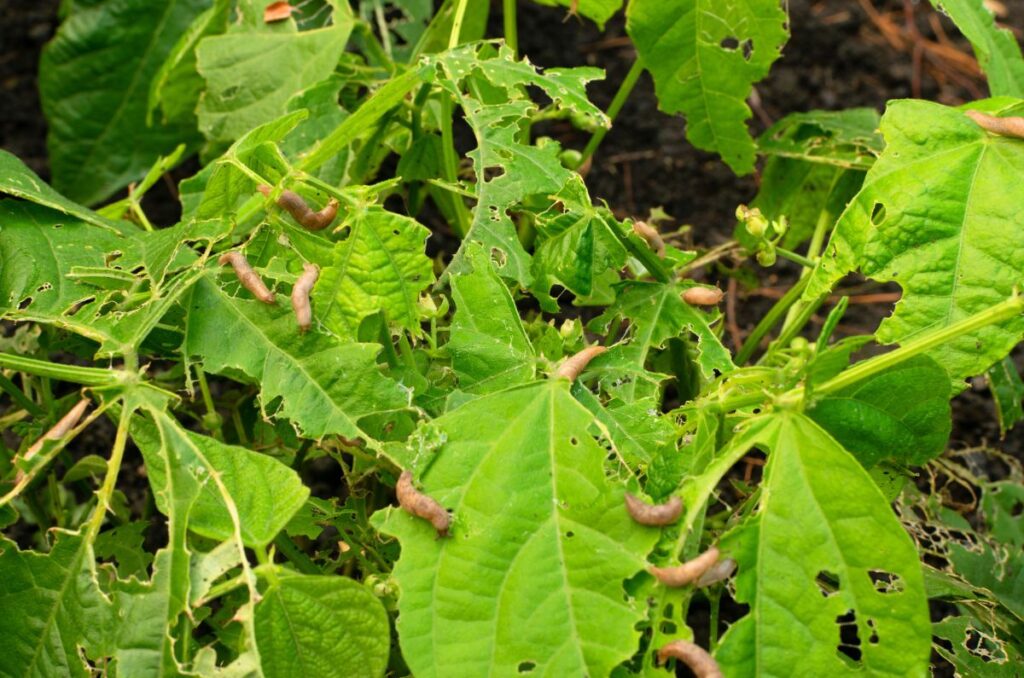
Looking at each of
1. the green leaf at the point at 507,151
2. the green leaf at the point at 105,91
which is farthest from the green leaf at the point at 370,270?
the green leaf at the point at 105,91

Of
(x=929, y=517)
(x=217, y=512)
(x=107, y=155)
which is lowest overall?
(x=929, y=517)

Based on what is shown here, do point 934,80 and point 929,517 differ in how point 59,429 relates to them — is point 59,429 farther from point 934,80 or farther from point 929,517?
point 934,80

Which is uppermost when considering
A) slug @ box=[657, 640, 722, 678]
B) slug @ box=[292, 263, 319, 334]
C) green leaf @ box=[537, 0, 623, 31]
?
green leaf @ box=[537, 0, 623, 31]

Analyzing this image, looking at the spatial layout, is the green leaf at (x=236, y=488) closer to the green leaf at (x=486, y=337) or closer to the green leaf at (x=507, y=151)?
the green leaf at (x=486, y=337)

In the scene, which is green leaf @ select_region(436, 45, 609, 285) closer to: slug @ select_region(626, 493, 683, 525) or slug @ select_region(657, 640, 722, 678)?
slug @ select_region(626, 493, 683, 525)

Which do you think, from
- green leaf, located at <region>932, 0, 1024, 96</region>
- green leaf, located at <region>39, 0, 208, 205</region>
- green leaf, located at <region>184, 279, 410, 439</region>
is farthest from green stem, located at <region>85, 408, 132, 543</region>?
green leaf, located at <region>39, 0, 208, 205</region>

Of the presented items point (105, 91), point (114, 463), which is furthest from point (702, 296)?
point (105, 91)

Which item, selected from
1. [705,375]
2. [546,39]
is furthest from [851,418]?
[546,39]
